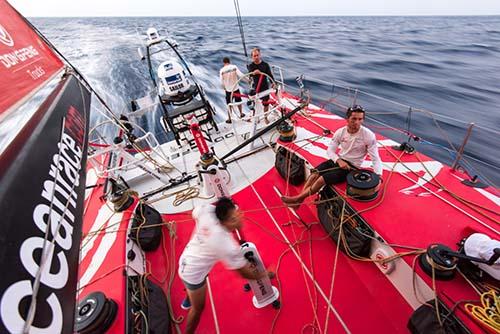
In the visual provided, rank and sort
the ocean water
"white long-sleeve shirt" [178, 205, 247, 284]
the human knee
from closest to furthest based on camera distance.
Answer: "white long-sleeve shirt" [178, 205, 247, 284]
the human knee
the ocean water

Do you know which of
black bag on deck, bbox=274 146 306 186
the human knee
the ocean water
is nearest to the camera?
the human knee

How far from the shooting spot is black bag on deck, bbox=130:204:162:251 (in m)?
3.16

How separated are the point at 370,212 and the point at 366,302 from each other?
913mm

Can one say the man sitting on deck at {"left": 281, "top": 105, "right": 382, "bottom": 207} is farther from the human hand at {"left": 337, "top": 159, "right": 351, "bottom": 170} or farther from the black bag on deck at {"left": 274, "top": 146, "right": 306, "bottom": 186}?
the black bag on deck at {"left": 274, "top": 146, "right": 306, "bottom": 186}

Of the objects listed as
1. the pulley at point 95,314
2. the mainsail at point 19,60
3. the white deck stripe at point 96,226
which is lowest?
the white deck stripe at point 96,226

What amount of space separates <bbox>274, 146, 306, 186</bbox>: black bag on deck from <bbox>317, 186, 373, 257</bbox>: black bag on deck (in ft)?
2.11

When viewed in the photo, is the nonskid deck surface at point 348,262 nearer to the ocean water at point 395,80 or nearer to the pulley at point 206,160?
the pulley at point 206,160

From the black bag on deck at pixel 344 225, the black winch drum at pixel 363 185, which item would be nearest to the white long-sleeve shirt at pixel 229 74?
the black bag on deck at pixel 344 225

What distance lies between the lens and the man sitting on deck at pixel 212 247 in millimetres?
1863

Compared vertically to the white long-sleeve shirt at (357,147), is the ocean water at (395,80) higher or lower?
lower

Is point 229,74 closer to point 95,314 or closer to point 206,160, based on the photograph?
point 206,160

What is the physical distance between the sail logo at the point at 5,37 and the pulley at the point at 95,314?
1828mm

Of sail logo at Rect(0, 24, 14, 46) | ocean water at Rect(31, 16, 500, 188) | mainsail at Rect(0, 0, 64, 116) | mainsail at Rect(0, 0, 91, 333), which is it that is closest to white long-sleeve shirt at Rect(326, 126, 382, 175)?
ocean water at Rect(31, 16, 500, 188)

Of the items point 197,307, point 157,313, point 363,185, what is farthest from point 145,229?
point 363,185
